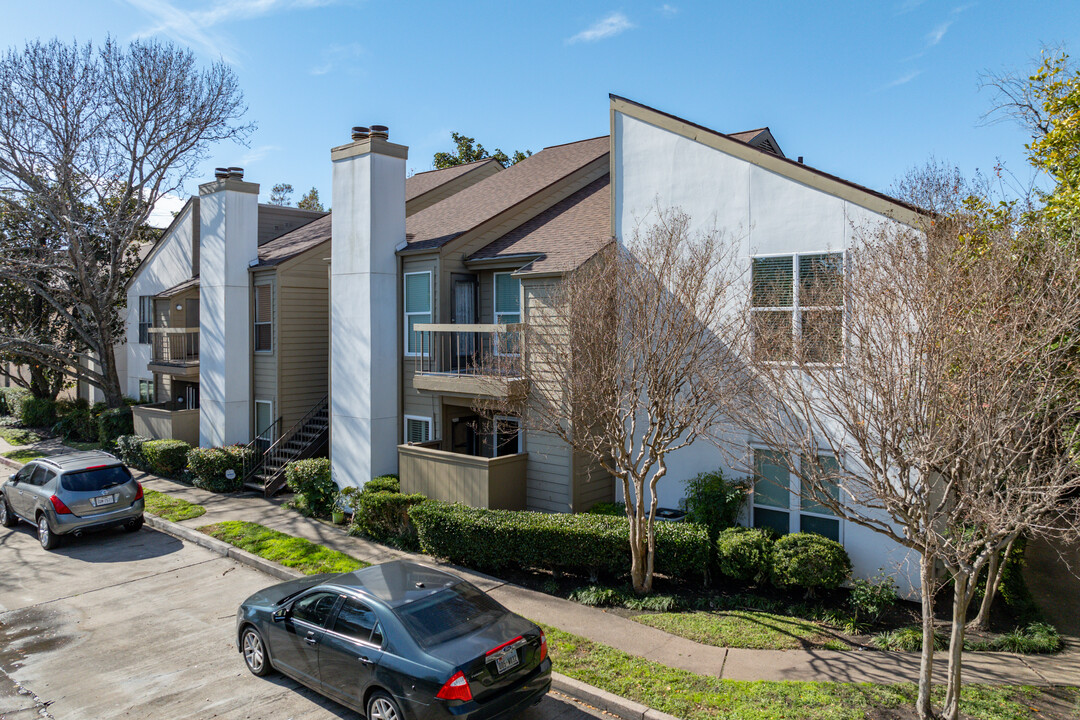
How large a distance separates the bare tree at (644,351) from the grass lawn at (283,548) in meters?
4.50

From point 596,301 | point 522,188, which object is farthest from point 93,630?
point 522,188

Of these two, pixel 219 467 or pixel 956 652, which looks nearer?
pixel 956 652

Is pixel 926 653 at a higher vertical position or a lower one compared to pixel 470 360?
lower

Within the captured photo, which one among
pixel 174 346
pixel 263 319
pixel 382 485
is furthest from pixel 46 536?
pixel 174 346

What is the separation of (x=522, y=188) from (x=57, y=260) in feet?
60.8

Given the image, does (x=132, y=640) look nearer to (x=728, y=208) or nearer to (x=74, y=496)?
(x=74, y=496)

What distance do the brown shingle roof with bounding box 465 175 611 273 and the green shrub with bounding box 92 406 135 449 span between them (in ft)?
52.9

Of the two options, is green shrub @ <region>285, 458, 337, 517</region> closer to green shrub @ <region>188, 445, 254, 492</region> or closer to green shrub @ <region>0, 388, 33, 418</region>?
green shrub @ <region>188, 445, 254, 492</region>

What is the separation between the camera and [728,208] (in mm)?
12031

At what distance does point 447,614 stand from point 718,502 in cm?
592

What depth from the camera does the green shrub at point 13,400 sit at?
3167 centimetres

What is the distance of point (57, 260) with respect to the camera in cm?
2531

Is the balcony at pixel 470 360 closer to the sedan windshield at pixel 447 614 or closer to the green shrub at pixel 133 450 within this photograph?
the sedan windshield at pixel 447 614

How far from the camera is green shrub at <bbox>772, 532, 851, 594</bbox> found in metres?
9.92
